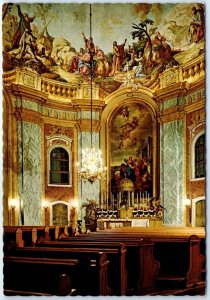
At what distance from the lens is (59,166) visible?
20.0 feet

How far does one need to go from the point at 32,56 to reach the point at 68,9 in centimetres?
79

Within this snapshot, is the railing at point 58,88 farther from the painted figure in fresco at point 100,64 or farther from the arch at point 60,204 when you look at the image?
the arch at point 60,204

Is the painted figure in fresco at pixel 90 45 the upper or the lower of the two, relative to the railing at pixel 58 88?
upper

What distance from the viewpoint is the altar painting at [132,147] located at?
19.9ft

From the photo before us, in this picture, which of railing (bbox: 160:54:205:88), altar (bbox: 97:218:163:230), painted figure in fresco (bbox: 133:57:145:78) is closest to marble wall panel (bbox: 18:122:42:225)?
altar (bbox: 97:218:163:230)

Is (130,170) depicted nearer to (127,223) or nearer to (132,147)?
(132,147)

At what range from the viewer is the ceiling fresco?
17.5ft

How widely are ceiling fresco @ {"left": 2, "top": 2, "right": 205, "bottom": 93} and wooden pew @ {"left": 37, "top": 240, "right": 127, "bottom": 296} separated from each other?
211 centimetres

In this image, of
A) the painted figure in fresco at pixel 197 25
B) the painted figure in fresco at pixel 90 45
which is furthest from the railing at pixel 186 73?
the painted figure in fresco at pixel 90 45

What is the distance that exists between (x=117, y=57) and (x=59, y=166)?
5.13ft

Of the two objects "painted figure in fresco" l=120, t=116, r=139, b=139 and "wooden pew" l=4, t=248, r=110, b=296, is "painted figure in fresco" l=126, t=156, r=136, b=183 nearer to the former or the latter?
"painted figure in fresco" l=120, t=116, r=139, b=139

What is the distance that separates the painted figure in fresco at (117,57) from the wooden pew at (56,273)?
8.43 ft

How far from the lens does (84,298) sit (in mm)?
4867

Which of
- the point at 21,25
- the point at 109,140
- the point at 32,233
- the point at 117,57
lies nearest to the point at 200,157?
the point at 109,140
